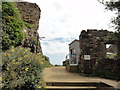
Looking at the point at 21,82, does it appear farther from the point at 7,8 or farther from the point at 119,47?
the point at 119,47

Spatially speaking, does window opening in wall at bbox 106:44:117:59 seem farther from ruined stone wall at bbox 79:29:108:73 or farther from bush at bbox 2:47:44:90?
bush at bbox 2:47:44:90

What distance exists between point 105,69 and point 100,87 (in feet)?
8.71

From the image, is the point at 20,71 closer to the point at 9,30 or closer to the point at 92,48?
the point at 9,30

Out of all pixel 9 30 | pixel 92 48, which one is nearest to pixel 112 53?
pixel 92 48

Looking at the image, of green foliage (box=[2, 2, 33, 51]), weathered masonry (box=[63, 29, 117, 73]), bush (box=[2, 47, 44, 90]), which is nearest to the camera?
bush (box=[2, 47, 44, 90])

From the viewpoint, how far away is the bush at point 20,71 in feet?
8.98

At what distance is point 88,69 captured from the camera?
21.2 ft

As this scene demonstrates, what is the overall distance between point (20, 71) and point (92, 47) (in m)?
4.88

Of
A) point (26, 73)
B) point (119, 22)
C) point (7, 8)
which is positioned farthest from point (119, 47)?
point (7, 8)

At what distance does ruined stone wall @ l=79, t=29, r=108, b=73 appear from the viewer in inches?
257

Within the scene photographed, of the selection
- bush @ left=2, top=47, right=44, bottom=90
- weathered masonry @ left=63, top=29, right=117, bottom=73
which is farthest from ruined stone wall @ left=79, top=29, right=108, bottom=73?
bush @ left=2, top=47, right=44, bottom=90

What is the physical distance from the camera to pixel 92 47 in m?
6.73

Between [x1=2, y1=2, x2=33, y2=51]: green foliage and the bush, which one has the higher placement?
[x1=2, y1=2, x2=33, y2=51]: green foliage

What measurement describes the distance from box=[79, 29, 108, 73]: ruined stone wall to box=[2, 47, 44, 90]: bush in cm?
384
